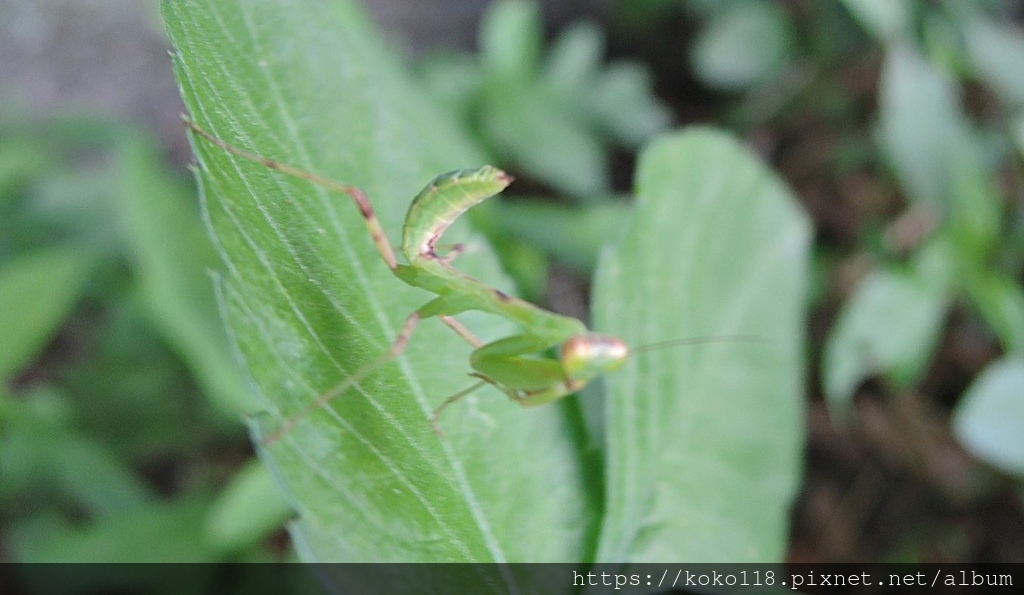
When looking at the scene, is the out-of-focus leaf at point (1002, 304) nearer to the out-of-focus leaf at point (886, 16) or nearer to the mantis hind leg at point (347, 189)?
the out-of-focus leaf at point (886, 16)

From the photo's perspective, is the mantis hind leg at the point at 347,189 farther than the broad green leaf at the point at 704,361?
No

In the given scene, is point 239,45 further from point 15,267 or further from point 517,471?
point 15,267

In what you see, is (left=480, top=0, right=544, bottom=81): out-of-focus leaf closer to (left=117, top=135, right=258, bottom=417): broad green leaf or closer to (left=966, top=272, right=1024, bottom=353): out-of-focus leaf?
(left=117, top=135, right=258, bottom=417): broad green leaf

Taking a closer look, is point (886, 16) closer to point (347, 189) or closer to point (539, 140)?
point (539, 140)

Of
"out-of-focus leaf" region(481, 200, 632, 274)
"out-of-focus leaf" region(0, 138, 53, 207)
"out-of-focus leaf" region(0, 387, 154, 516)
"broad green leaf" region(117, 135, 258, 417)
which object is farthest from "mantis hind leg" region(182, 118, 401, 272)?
"out-of-focus leaf" region(0, 138, 53, 207)

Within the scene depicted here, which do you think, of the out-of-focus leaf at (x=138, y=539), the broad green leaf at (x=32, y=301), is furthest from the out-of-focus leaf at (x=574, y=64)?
the out-of-focus leaf at (x=138, y=539)

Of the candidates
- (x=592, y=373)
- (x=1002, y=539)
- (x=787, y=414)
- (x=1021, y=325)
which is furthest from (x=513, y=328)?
(x=1002, y=539)
